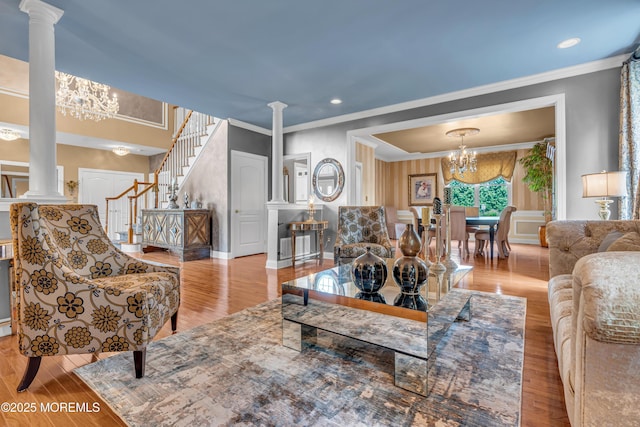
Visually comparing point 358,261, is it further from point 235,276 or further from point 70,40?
point 70,40

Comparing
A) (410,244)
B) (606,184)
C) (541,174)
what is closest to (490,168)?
(541,174)

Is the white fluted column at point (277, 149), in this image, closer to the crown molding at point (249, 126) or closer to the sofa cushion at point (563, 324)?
the crown molding at point (249, 126)

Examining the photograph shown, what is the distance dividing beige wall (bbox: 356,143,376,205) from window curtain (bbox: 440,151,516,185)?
8.13ft

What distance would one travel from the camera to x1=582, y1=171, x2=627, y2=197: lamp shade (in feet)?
9.44

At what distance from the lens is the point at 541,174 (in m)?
6.80

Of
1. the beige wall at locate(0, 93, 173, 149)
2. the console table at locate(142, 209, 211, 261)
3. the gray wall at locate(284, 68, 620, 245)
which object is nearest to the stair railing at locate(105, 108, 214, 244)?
the console table at locate(142, 209, 211, 261)

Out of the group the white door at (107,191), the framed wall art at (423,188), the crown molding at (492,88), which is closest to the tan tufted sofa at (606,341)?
the crown molding at (492,88)

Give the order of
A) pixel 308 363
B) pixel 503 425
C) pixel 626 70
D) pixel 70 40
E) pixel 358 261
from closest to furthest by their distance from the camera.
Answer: pixel 503 425, pixel 308 363, pixel 358 261, pixel 70 40, pixel 626 70

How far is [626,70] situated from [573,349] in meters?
3.89

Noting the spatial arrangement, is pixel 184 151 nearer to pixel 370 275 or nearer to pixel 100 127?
pixel 100 127

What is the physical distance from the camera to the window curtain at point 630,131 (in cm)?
319

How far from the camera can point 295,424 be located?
1.28m

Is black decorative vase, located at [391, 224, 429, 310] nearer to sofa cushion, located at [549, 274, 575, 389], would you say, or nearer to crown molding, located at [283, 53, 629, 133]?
sofa cushion, located at [549, 274, 575, 389]

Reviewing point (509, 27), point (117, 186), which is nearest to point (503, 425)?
point (509, 27)
